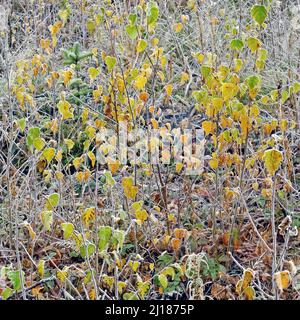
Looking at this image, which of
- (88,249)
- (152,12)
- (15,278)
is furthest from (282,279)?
(152,12)

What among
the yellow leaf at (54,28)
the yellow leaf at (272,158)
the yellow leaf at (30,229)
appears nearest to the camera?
the yellow leaf at (272,158)

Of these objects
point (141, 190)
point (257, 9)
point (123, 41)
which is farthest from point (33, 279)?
point (123, 41)

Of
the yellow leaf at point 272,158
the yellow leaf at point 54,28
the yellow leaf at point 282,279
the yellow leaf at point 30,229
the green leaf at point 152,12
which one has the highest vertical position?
the yellow leaf at point 54,28

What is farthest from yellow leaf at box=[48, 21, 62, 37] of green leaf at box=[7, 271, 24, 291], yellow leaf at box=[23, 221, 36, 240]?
green leaf at box=[7, 271, 24, 291]

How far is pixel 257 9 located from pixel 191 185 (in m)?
0.90

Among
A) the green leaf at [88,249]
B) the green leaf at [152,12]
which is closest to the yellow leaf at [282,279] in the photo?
the green leaf at [88,249]

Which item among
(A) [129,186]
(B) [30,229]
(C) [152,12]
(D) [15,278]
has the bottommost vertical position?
(D) [15,278]

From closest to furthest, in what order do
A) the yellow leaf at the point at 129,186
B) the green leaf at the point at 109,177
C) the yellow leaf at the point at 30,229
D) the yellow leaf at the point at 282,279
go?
the yellow leaf at the point at 282,279
the yellow leaf at the point at 30,229
the green leaf at the point at 109,177
the yellow leaf at the point at 129,186

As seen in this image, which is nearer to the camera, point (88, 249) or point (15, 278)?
point (15, 278)

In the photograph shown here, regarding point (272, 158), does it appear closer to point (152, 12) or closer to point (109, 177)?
point (109, 177)

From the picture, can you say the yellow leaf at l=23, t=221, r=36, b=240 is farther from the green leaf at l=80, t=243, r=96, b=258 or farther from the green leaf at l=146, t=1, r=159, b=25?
the green leaf at l=146, t=1, r=159, b=25

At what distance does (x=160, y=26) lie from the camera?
4617 mm

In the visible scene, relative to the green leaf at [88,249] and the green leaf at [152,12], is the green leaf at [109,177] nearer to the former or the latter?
the green leaf at [88,249]

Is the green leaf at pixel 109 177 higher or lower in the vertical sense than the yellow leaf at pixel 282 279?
higher
